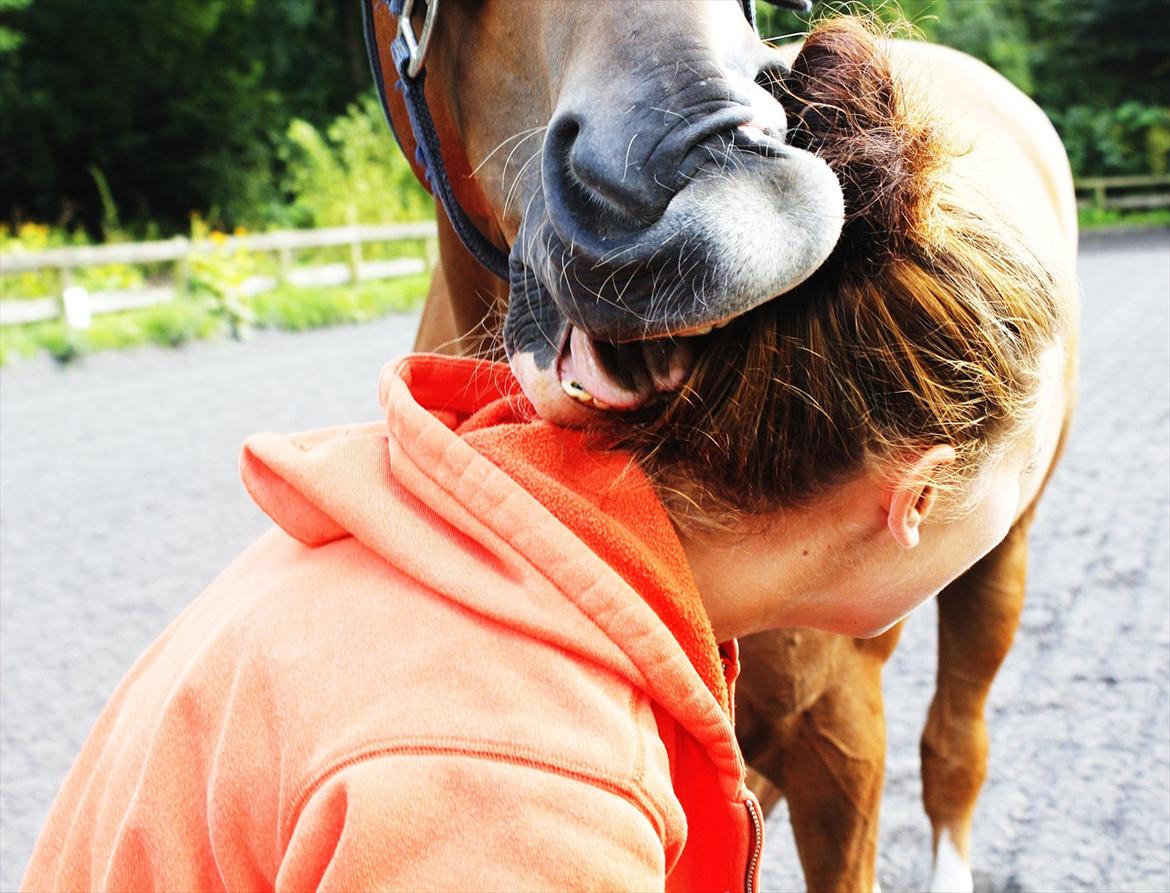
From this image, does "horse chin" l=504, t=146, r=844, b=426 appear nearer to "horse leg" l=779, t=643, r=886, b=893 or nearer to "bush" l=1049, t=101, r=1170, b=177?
"horse leg" l=779, t=643, r=886, b=893

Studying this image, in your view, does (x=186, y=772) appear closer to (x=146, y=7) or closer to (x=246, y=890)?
→ (x=246, y=890)

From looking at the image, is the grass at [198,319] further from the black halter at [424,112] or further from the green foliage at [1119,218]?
the green foliage at [1119,218]

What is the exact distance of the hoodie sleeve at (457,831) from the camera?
29.9 inches

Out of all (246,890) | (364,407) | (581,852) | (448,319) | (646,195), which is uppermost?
(646,195)

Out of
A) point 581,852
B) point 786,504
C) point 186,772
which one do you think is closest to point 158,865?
point 186,772

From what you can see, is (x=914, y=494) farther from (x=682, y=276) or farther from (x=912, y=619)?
(x=912, y=619)

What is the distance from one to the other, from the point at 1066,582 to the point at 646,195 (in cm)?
327

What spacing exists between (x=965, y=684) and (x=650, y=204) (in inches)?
71.7

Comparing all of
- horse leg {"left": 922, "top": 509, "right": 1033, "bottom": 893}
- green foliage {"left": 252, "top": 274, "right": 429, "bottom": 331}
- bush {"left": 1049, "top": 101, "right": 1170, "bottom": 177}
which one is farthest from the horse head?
bush {"left": 1049, "top": 101, "right": 1170, "bottom": 177}

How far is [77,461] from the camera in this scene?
6.01 m

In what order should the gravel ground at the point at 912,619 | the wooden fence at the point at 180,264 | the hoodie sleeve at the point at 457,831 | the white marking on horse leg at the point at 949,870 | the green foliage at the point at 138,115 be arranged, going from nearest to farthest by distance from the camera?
the hoodie sleeve at the point at 457,831 → the white marking on horse leg at the point at 949,870 → the gravel ground at the point at 912,619 → the wooden fence at the point at 180,264 → the green foliage at the point at 138,115

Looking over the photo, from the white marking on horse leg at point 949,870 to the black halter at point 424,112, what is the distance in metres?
1.42

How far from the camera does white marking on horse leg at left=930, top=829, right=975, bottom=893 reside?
7.48 feet

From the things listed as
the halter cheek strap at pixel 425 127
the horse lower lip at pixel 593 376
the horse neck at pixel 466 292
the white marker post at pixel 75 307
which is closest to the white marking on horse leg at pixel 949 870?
the horse neck at pixel 466 292
